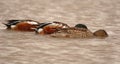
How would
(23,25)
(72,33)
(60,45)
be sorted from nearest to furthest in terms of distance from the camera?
(60,45) → (72,33) → (23,25)

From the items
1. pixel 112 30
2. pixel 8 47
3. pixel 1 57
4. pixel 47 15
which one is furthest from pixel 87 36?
pixel 47 15

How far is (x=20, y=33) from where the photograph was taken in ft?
43.3

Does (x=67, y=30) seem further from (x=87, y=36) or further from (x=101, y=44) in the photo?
(x=101, y=44)

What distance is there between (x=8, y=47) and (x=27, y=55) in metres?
1.11

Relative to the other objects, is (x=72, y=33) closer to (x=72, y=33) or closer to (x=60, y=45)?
(x=72, y=33)

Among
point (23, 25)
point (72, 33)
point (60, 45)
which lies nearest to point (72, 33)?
point (72, 33)

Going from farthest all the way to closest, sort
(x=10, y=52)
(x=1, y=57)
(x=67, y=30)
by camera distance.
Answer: (x=67, y=30)
(x=10, y=52)
(x=1, y=57)

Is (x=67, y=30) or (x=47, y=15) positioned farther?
(x=47, y=15)

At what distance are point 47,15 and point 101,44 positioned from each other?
25.4ft

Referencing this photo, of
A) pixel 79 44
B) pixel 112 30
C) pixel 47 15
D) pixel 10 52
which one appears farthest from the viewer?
pixel 47 15

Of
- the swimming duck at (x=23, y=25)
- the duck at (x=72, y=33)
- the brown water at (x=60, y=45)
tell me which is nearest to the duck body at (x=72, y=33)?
the duck at (x=72, y=33)

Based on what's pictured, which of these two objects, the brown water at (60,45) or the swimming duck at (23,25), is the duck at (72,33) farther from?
the swimming duck at (23,25)

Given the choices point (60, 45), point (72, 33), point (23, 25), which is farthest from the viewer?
point (23, 25)

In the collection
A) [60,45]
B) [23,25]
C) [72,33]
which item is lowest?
[60,45]
